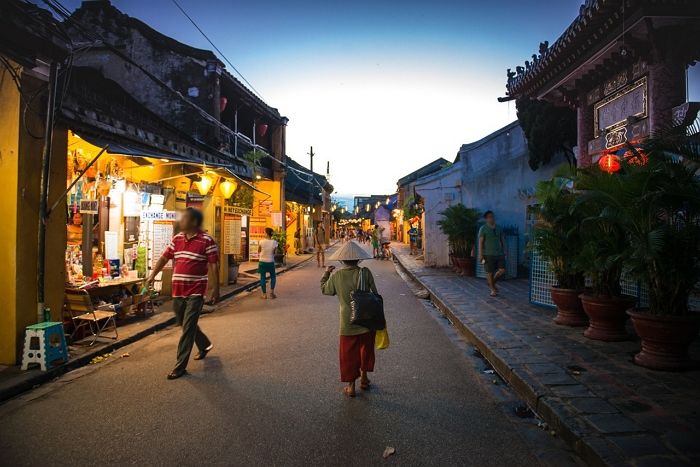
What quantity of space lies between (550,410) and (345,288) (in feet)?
7.39

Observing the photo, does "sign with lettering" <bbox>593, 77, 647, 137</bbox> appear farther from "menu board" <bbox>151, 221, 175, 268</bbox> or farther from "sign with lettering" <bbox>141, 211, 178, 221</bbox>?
"menu board" <bbox>151, 221, 175, 268</bbox>

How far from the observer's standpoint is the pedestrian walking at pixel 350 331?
4704 millimetres

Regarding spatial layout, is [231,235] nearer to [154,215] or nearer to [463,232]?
[154,215]

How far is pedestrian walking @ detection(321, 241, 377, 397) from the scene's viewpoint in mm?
4704

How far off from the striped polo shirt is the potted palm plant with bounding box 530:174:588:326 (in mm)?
5425

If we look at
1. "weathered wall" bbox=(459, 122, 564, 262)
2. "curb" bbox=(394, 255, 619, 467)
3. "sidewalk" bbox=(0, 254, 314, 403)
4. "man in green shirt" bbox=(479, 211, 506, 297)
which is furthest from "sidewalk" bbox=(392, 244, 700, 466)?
"weathered wall" bbox=(459, 122, 564, 262)

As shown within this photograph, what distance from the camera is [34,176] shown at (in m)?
5.93

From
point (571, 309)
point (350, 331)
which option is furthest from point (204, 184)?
point (571, 309)

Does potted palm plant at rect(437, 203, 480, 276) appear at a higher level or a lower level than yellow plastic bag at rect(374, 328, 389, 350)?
higher

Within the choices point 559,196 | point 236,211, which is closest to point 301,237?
point 236,211

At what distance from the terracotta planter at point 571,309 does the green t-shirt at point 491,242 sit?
3.29 metres

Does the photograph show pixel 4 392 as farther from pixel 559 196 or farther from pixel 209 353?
pixel 559 196

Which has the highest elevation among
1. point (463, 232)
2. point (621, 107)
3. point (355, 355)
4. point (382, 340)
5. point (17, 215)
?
point (621, 107)

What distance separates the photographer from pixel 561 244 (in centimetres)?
757
